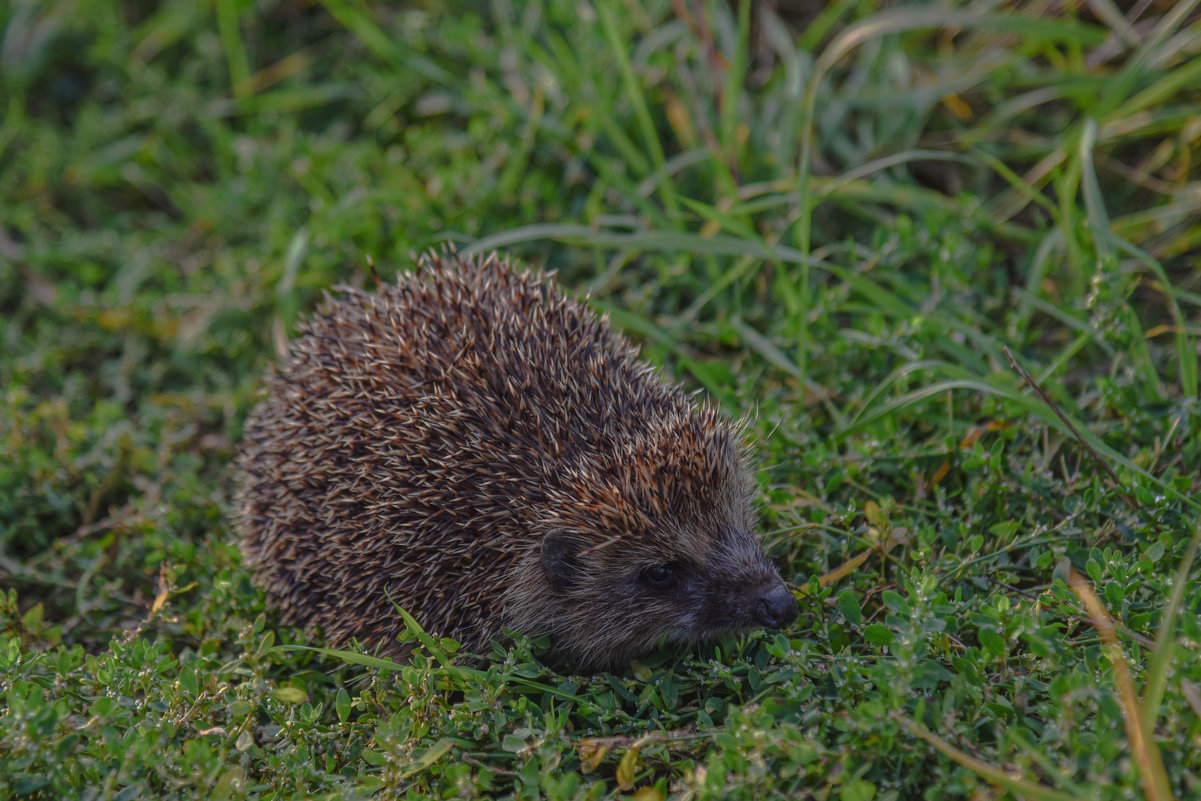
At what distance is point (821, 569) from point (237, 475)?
277 centimetres

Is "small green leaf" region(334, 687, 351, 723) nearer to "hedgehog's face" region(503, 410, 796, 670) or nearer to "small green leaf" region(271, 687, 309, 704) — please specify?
"small green leaf" region(271, 687, 309, 704)

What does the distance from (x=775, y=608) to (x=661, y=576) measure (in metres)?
0.52

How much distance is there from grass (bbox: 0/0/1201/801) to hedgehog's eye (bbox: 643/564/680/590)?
0.32 m

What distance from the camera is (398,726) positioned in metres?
3.35

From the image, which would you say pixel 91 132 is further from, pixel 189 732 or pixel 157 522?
pixel 189 732

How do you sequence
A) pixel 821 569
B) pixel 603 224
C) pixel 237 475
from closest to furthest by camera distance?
pixel 821 569, pixel 237 475, pixel 603 224

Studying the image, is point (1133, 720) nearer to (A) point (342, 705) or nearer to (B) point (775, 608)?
(B) point (775, 608)

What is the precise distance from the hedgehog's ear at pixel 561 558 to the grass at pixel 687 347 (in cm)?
37

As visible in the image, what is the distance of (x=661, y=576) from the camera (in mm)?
3895

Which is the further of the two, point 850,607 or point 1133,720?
point 850,607

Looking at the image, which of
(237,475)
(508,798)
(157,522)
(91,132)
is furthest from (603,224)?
(91,132)

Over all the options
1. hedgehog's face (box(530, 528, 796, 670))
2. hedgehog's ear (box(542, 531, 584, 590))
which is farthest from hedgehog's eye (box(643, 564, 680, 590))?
hedgehog's ear (box(542, 531, 584, 590))

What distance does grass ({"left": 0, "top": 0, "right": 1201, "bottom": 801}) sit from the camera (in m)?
3.22

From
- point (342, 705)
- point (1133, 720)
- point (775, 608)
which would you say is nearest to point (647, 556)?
point (775, 608)
